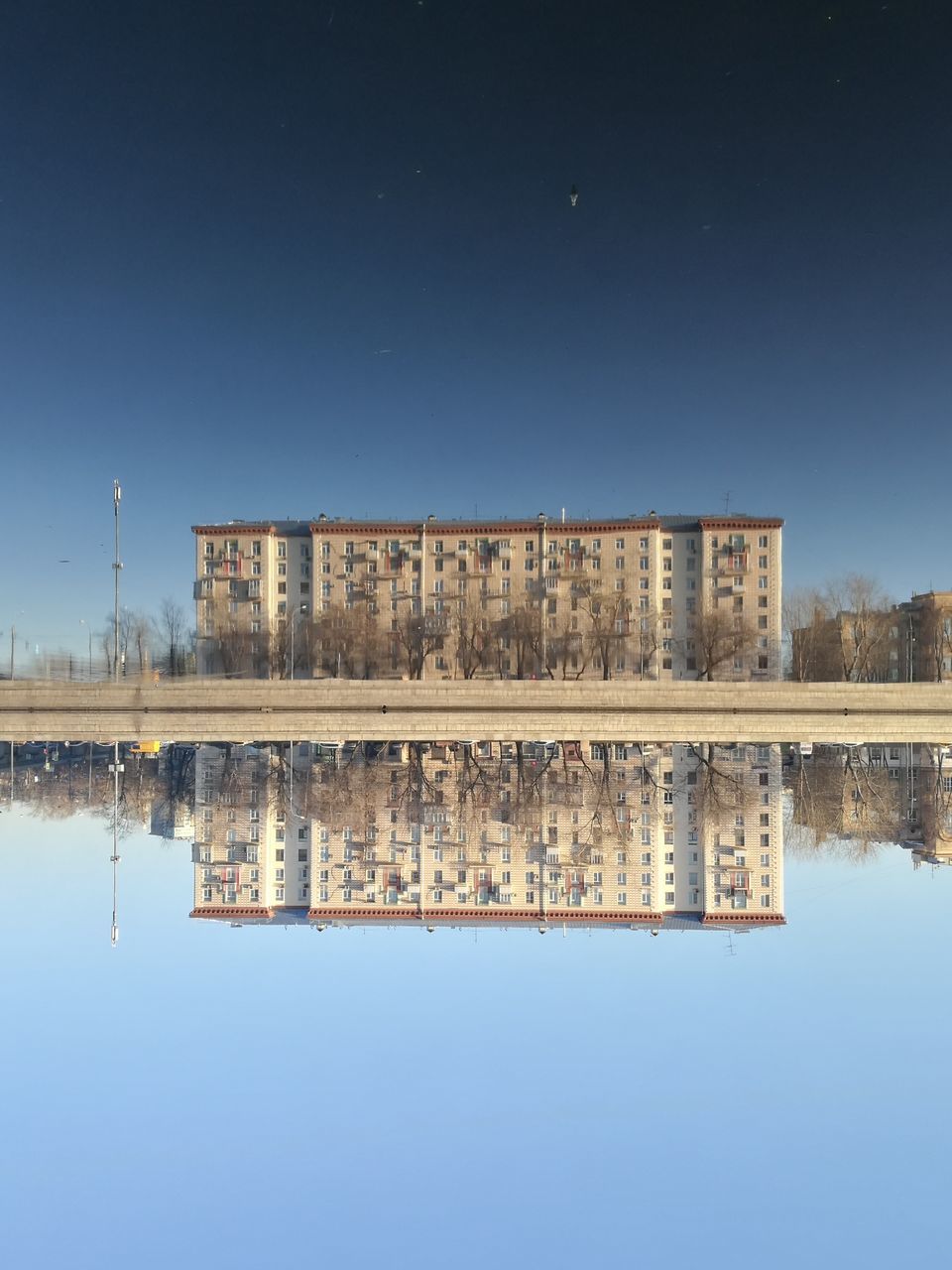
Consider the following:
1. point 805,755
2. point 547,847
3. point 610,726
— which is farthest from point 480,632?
point 547,847

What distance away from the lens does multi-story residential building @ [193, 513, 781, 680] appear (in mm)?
50844

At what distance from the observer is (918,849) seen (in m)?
8.51

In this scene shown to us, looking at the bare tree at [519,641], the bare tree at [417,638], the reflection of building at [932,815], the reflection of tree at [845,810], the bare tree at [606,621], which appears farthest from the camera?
the bare tree at [417,638]

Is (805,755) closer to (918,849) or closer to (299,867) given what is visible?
(918,849)

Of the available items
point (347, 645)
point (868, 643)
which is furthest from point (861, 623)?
point (347, 645)

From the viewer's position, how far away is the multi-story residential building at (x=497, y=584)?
50.8 m

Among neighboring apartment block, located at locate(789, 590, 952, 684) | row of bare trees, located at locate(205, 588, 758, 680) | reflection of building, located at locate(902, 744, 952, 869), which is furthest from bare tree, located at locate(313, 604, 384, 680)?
reflection of building, located at locate(902, 744, 952, 869)

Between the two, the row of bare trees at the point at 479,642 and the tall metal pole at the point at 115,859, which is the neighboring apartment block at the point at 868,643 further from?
the tall metal pole at the point at 115,859

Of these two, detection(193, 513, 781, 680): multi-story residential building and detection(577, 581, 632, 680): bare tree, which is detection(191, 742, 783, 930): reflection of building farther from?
detection(193, 513, 781, 680): multi-story residential building

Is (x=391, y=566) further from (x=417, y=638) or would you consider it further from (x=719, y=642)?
(x=719, y=642)

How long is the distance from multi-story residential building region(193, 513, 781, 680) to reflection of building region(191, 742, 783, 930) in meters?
36.5

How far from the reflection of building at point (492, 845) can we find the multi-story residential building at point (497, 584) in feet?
120

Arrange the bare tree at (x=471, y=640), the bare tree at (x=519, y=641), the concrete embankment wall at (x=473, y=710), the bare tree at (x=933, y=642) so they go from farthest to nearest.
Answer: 1. the bare tree at (x=933, y=642)
2. the bare tree at (x=519, y=641)
3. the bare tree at (x=471, y=640)
4. the concrete embankment wall at (x=473, y=710)

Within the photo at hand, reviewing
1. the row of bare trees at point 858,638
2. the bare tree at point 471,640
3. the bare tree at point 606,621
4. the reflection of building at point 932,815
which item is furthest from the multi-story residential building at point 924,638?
the reflection of building at point 932,815
